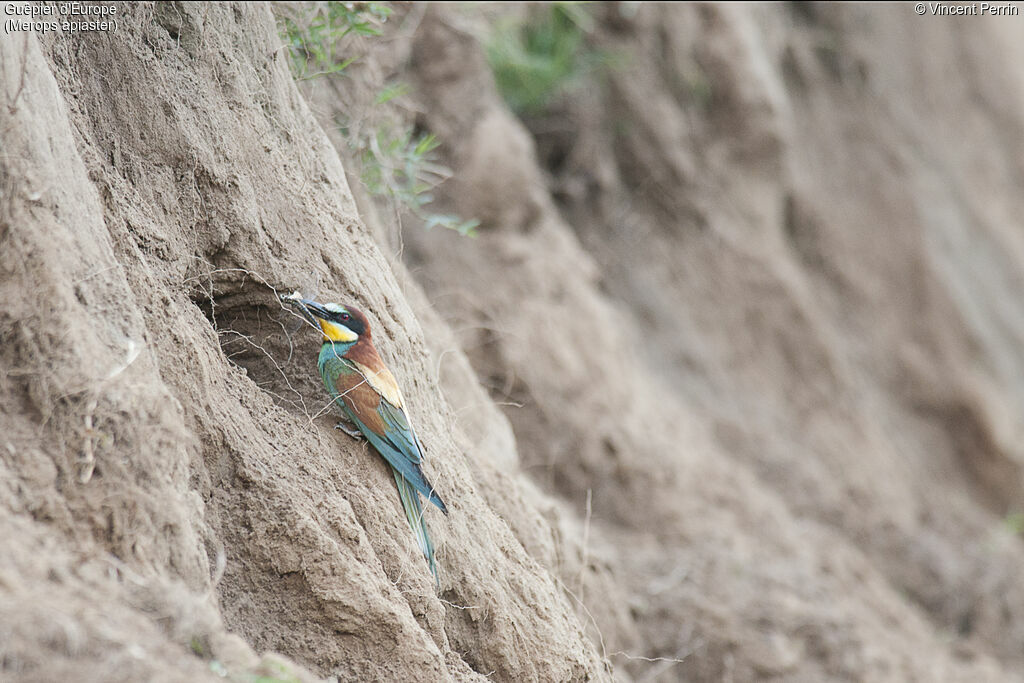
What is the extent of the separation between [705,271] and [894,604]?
118 inches

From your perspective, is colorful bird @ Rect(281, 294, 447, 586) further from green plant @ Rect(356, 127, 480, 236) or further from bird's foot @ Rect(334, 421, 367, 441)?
green plant @ Rect(356, 127, 480, 236)

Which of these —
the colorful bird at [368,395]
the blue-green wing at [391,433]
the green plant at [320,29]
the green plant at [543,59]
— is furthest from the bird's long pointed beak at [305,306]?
the green plant at [543,59]

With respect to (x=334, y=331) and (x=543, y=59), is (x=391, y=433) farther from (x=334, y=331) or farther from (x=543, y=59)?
(x=543, y=59)

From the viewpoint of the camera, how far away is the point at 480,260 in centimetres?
618

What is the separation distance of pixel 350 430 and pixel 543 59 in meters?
4.83

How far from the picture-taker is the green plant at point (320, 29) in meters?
4.15

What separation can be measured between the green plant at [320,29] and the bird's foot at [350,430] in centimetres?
172

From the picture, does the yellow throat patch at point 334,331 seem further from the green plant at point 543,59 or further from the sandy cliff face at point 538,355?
the green plant at point 543,59

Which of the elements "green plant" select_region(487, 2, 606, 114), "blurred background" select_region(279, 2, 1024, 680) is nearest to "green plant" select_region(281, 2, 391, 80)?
"blurred background" select_region(279, 2, 1024, 680)

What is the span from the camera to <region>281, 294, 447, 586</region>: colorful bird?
2986mm

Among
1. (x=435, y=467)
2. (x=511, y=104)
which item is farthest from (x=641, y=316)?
(x=435, y=467)

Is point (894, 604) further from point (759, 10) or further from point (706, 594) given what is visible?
point (759, 10)

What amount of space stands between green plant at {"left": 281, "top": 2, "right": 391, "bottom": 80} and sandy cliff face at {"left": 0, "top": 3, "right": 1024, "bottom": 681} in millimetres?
190

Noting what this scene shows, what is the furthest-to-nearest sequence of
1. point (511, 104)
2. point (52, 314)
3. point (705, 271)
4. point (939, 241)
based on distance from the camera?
1. point (939, 241)
2. point (705, 271)
3. point (511, 104)
4. point (52, 314)
